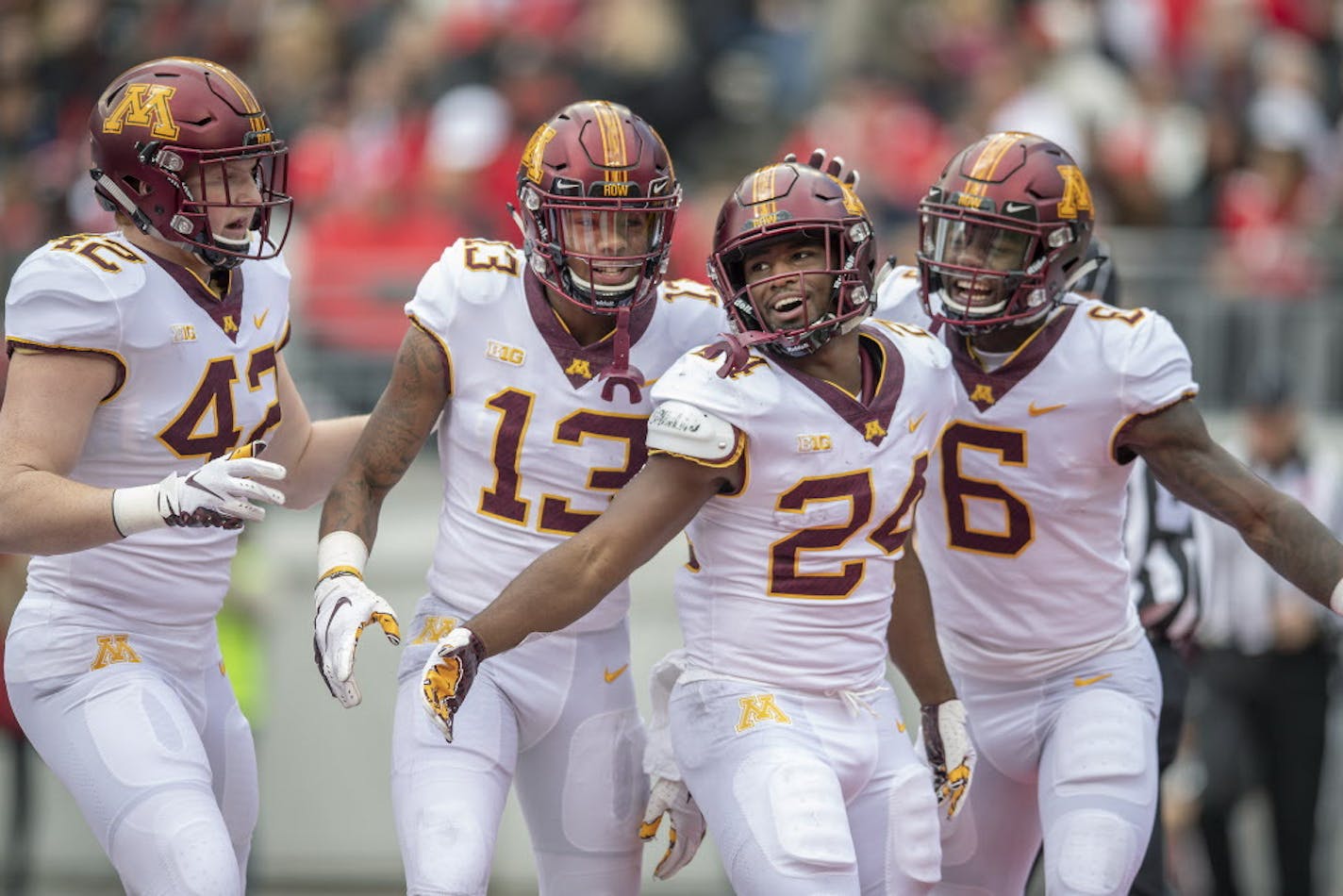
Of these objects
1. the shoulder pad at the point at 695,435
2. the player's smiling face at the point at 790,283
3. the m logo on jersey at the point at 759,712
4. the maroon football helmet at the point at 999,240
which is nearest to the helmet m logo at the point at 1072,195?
the maroon football helmet at the point at 999,240

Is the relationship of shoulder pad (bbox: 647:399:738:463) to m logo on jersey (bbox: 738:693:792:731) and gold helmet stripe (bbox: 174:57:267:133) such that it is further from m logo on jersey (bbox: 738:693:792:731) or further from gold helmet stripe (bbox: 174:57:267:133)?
gold helmet stripe (bbox: 174:57:267:133)

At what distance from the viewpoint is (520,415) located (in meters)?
4.70

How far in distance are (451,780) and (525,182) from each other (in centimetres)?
135

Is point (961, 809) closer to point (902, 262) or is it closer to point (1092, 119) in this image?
point (902, 262)

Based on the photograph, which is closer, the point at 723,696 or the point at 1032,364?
the point at 723,696

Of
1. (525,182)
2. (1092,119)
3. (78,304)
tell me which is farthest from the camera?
(1092,119)

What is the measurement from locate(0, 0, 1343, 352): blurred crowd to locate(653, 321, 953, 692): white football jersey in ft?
16.0

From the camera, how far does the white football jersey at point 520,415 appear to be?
15.4 ft

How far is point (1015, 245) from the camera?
191 inches

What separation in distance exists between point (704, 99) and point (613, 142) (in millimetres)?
6766

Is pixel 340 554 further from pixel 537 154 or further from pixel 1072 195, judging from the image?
pixel 1072 195

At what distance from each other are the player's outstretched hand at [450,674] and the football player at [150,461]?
1.53 ft

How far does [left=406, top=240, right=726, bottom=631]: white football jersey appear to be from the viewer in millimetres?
4695

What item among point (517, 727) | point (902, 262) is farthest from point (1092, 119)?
point (517, 727)
